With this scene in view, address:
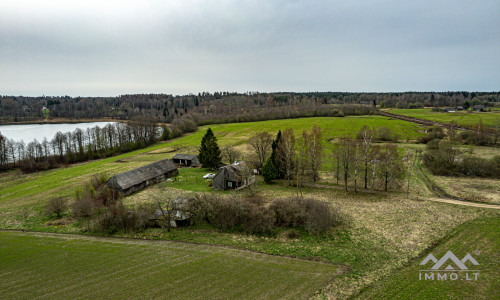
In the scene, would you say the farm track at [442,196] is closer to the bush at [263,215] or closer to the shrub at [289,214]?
the bush at [263,215]

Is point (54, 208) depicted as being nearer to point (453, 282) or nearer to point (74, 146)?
point (453, 282)

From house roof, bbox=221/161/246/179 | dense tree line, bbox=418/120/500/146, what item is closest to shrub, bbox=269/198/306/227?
house roof, bbox=221/161/246/179

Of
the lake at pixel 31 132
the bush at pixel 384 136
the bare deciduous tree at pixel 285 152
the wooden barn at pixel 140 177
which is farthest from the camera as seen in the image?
the lake at pixel 31 132

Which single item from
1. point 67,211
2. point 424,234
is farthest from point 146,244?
point 424,234

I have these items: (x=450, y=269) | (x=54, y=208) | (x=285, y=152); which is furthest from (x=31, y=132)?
(x=450, y=269)

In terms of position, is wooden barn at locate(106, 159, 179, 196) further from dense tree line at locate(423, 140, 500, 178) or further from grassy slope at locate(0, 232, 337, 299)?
dense tree line at locate(423, 140, 500, 178)

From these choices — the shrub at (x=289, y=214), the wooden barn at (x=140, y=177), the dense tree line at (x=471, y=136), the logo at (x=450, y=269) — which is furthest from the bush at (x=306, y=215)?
the dense tree line at (x=471, y=136)

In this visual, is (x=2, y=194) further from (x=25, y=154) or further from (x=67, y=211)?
(x=25, y=154)
